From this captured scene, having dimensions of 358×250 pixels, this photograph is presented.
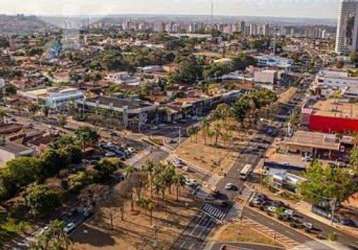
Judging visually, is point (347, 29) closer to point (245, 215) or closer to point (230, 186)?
point (230, 186)

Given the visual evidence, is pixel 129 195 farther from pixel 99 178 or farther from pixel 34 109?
pixel 34 109

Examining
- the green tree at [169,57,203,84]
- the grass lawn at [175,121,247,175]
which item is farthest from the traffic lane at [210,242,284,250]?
the green tree at [169,57,203,84]

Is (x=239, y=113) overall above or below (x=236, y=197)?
above

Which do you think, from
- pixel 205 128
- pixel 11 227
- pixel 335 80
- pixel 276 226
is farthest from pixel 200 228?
pixel 335 80

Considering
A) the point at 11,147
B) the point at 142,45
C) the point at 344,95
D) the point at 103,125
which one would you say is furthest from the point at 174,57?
the point at 11,147

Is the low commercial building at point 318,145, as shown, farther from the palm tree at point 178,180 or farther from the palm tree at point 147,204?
the palm tree at point 147,204
